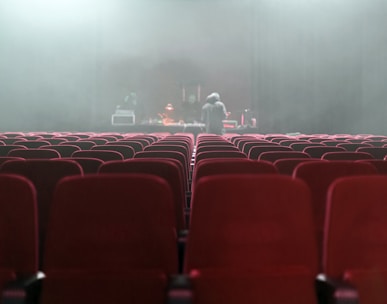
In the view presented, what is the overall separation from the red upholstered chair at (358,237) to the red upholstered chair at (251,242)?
0.10 meters

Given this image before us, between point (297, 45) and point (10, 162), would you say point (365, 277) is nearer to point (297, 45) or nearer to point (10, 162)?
point (10, 162)

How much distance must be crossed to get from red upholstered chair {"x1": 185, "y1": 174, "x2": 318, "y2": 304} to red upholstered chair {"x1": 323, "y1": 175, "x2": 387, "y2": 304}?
10cm

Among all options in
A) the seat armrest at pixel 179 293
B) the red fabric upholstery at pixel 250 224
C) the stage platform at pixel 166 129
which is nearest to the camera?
the seat armrest at pixel 179 293

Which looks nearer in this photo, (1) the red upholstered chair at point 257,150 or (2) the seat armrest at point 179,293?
(2) the seat armrest at point 179,293

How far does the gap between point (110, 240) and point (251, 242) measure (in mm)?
566

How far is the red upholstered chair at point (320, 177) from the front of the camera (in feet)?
9.09

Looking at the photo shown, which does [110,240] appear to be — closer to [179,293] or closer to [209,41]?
[179,293]

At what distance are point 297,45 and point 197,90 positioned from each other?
454 cm

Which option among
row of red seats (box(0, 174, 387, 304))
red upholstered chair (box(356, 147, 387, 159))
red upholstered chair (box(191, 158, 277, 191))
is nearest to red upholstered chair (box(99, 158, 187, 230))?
red upholstered chair (box(191, 158, 277, 191))

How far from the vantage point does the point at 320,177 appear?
281cm

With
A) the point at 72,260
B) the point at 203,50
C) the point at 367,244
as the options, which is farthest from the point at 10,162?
the point at 203,50

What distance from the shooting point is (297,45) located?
54.7 ft

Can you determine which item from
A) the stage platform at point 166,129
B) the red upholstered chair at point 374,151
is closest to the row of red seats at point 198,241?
the red upholstered chair at point 374,151

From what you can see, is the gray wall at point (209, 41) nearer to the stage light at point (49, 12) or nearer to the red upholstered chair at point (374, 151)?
the stage light at point (49, 12)
